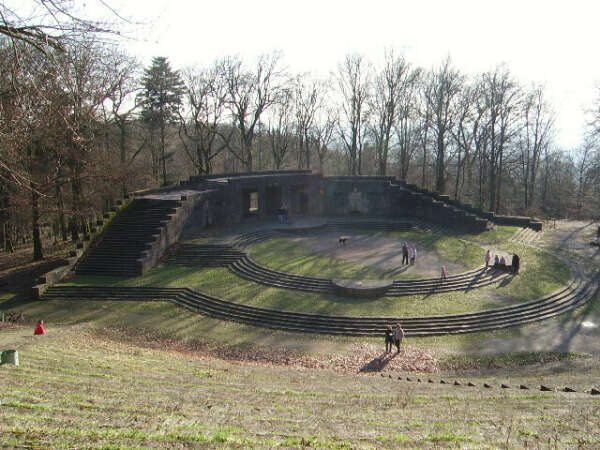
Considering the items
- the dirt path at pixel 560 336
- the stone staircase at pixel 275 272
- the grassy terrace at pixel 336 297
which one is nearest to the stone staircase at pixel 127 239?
the grassy terrace at pixel 336 297

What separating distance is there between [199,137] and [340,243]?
69.7 ft

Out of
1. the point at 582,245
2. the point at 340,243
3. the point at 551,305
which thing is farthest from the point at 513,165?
the point at 551,305

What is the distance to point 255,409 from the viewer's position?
753cm

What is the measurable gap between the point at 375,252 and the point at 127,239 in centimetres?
1511

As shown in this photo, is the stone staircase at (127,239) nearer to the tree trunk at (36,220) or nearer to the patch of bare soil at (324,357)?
the tree trunk at (36,220)

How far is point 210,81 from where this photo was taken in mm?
38594

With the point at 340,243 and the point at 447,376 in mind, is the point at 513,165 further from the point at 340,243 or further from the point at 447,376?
the point at 447,376

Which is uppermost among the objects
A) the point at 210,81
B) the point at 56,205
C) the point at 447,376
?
the point at 210,81

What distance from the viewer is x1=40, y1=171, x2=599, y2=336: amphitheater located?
1678 centimetres

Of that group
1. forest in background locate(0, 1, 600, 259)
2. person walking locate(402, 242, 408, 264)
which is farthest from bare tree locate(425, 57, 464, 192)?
person walking locate(402, 242, 408, 264)

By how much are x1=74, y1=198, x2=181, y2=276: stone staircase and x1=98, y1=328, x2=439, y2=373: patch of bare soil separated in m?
8.08

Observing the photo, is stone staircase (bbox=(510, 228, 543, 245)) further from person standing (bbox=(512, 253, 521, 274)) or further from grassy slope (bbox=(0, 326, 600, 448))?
grassy slope (bbox=(0, 326, 600, 448))

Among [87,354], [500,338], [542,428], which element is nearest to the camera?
[542,428]

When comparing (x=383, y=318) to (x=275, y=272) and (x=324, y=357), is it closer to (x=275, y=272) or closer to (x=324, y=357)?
(x=324, y=357)
